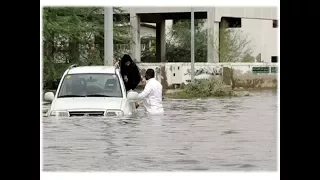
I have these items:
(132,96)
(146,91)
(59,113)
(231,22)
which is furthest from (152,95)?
(231,22)

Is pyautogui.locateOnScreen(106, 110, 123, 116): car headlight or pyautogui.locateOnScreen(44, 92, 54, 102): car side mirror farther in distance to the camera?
pyautogui.locateOnScreen(106, 110, 123, 116): car headlight

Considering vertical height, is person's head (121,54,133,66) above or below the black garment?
above

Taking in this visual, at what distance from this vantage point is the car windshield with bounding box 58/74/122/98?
728cm

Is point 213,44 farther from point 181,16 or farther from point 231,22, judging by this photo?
point 181,16

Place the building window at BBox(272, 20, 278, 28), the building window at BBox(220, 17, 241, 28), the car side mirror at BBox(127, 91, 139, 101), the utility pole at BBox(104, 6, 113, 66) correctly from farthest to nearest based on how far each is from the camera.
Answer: the car side mirror at BBox(127, 91, 139, 101)
the utility pole at BBox(104, 6, 113, 66)
the building window at BBox(220, 17, 241, 28)
the building window at BBox(272, 20, 278, 28)

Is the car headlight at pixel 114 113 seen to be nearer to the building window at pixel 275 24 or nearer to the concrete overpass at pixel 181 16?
the concrete overpass at pixel 181 16

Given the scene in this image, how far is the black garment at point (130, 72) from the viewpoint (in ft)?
24.1

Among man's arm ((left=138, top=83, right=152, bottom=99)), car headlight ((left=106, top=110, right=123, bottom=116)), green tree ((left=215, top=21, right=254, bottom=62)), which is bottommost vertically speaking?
car headlight ((left=106, top=110, right=123, bottom=116))

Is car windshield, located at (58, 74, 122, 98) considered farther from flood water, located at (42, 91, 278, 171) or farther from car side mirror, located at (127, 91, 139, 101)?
flood water, located at (42, 91, 278, 171)

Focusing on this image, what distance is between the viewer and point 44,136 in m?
7.07

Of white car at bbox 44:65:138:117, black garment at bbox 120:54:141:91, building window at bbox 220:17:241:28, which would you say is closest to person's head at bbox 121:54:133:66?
black garment at bbox 120:54:141:91
